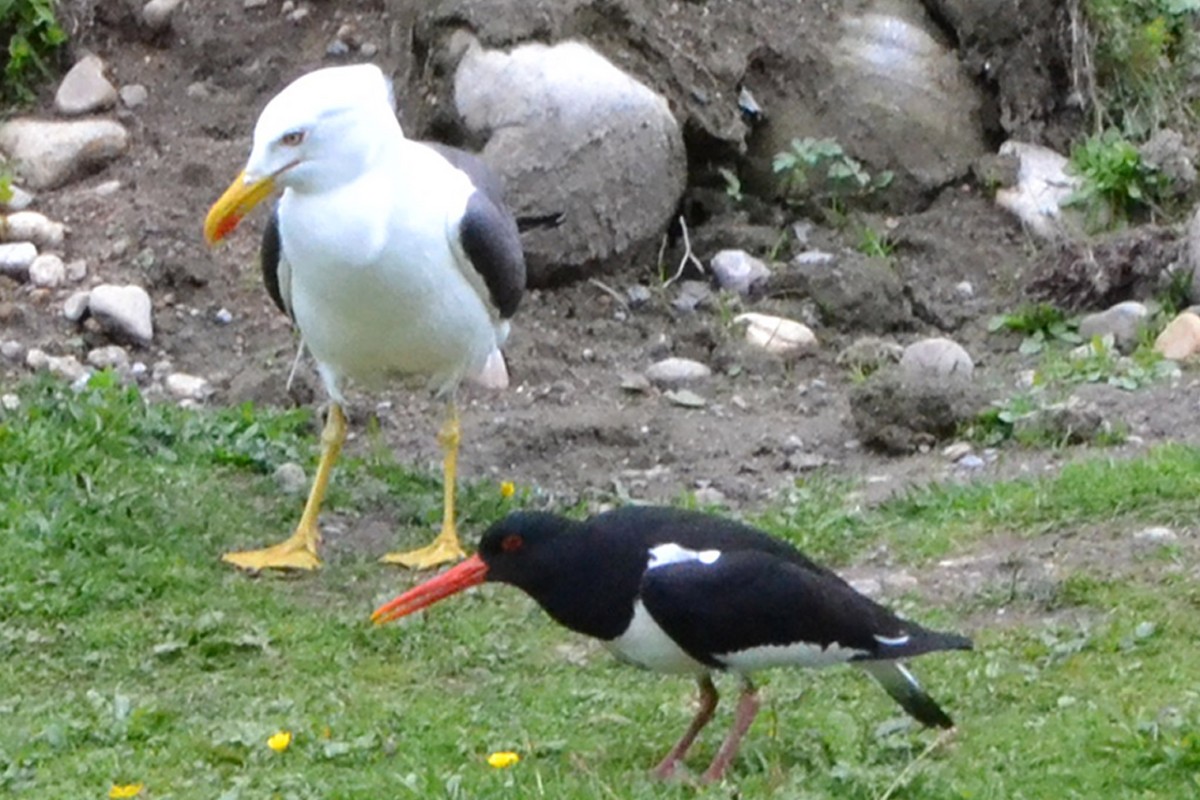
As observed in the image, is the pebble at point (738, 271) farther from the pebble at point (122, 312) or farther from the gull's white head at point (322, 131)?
the gull's white head at point (322, 131)

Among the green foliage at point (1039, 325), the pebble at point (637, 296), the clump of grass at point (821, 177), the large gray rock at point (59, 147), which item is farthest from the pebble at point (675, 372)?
the large gray rock at point (59, 147)

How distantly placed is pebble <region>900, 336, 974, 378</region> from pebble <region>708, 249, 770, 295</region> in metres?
0.96

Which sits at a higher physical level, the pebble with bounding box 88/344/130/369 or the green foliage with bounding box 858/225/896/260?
the green foliage with bounding box 858/225/896/260

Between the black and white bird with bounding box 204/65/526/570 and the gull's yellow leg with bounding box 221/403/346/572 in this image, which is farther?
the gull's yellow leg with bounding box 221/403/346/572

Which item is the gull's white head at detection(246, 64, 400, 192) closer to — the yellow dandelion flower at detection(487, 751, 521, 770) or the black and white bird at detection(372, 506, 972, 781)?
the black and white bird at detection(372, 506, 972, 781)

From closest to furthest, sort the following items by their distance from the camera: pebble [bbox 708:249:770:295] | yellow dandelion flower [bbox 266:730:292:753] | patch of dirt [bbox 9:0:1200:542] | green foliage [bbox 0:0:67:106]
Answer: yellow dandelion flower [bbox 266:730:292:753], patch of dirt [bbox 9:0:1200:542], pebble [bbox 708:249:770:295], green foliage [bbox 0:0:67:106]

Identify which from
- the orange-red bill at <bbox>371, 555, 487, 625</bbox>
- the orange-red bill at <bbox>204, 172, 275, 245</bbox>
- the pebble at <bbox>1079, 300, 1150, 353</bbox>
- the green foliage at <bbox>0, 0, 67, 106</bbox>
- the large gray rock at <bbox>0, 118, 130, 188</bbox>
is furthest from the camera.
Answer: the green foliage at <bbox>0, 0, 67, 106</bbox>

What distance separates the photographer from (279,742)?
5.76 metres

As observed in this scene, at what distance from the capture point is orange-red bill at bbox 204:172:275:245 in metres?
7.01

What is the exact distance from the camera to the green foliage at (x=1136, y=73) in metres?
11.5

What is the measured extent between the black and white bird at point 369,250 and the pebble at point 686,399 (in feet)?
4.87

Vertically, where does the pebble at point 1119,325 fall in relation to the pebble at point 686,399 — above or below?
above

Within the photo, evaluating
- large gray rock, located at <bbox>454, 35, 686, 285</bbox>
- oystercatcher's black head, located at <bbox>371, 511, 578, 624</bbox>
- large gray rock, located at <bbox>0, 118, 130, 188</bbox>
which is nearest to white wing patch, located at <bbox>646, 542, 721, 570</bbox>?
oystercatcher's black head, located at <bbox>371, 511, 578, 624</bbox>

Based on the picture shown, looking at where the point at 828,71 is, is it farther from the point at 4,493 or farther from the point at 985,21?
the point at 4,493
